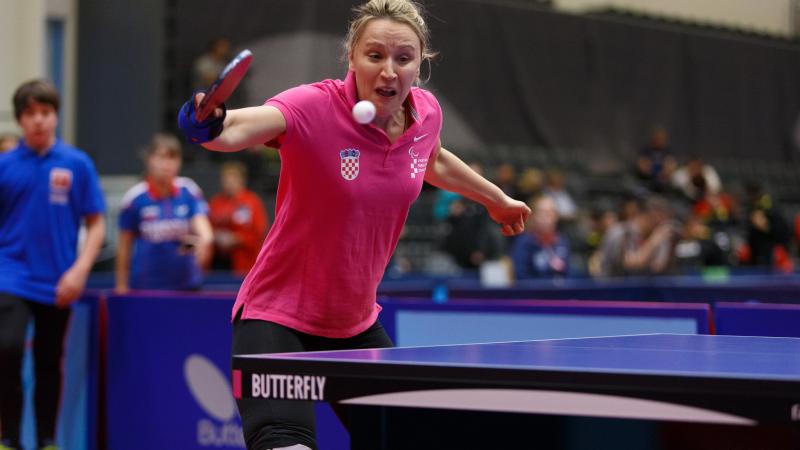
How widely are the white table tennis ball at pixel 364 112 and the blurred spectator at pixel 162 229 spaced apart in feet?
15.0

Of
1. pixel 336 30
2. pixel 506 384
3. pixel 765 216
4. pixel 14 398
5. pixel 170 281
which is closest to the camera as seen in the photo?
pixel 506 384

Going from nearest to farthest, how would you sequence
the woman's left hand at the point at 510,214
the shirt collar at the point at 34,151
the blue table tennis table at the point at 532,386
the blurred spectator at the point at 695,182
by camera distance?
the blue table tennis table at the point at 532,386 → the woman's left hand at the point at 510,214 → the shirt collar at the point at 34,151 → the blurred spectator at the point at 695,182

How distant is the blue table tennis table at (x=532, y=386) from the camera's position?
2049 mm

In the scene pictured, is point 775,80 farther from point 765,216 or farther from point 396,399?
point 396,399

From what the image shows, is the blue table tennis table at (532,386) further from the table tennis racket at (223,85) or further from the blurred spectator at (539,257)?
the blurred spectator at (539,257)

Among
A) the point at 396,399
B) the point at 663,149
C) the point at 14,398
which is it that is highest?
the point at 663,149

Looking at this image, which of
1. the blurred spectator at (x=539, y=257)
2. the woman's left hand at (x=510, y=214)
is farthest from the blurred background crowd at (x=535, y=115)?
the woman's left hand at (x=510, y=214)

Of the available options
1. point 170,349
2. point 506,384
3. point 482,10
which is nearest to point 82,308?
point 170,349

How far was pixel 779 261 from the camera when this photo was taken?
13984 mm

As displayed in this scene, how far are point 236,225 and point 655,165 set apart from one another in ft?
26.3

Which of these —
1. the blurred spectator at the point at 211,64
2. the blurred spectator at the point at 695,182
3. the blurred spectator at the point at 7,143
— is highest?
the blurred spectator at the point at 211,64

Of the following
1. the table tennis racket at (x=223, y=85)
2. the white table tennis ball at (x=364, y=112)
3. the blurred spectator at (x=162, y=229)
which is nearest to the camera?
the table tennis racket at (x=223, y=85)

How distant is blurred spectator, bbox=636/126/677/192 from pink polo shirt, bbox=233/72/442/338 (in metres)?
14.0

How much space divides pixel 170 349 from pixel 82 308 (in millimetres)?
565
